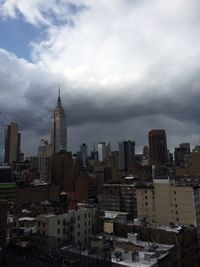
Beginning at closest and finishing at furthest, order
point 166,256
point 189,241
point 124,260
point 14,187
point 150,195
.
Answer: point 124,260 < point 166,256 < point 189,241 < point 150,195 < point 14,187

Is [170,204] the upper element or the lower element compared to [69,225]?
upper

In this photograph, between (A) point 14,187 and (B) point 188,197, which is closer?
(B) point 188,197

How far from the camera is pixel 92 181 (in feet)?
616

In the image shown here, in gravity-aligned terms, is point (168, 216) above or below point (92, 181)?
below

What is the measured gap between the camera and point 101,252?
165 feet

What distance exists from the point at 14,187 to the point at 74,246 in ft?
407

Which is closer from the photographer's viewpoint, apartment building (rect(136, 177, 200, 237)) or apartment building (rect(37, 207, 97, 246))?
apartment building (rect(37, 207, 97, 246))

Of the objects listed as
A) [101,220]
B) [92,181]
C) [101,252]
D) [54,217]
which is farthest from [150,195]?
[92,181]

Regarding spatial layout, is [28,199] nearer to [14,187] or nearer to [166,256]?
[14,187]

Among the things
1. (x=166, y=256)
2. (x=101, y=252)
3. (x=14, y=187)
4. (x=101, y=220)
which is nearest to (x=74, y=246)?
(x=101, y=252)

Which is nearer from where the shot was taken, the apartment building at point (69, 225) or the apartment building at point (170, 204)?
the apartment building at point (69, 225)

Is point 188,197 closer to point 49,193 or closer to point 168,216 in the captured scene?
point 168,216

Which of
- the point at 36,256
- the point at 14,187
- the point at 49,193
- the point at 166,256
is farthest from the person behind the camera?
the point at 49,193

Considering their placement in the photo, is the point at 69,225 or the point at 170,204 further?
the point at 170,204
